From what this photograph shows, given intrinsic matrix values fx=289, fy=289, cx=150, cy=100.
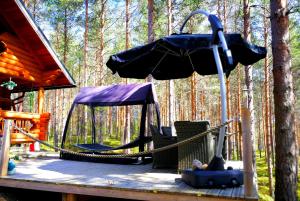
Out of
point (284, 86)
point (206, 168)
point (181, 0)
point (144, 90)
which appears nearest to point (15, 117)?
point (144, 90)

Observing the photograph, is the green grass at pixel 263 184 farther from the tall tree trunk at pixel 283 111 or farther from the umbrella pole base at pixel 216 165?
the umbrella pole base at pixel 216 165

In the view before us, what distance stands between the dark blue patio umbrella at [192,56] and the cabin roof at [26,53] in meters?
4.43

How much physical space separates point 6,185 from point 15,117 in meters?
4.57

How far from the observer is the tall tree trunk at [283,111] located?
5160 mm

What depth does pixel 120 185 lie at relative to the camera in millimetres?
4094

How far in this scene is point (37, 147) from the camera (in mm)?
10203

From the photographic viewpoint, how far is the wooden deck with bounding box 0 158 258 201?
3.64 m

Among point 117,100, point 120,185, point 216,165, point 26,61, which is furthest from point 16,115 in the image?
point 216,165

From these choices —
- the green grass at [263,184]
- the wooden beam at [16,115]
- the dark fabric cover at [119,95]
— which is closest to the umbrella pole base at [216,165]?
the dark fabric cover at [119,95]

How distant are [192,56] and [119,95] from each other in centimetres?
237

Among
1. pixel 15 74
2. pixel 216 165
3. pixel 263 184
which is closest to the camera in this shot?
pixel 216 165

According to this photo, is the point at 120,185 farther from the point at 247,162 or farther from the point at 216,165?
the point at 247,162

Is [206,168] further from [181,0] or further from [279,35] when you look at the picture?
[181,0]

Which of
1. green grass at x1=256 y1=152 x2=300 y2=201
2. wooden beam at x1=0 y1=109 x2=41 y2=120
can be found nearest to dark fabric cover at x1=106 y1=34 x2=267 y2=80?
wooden beam at x1=0 y1=109 x2=41 y2=120
